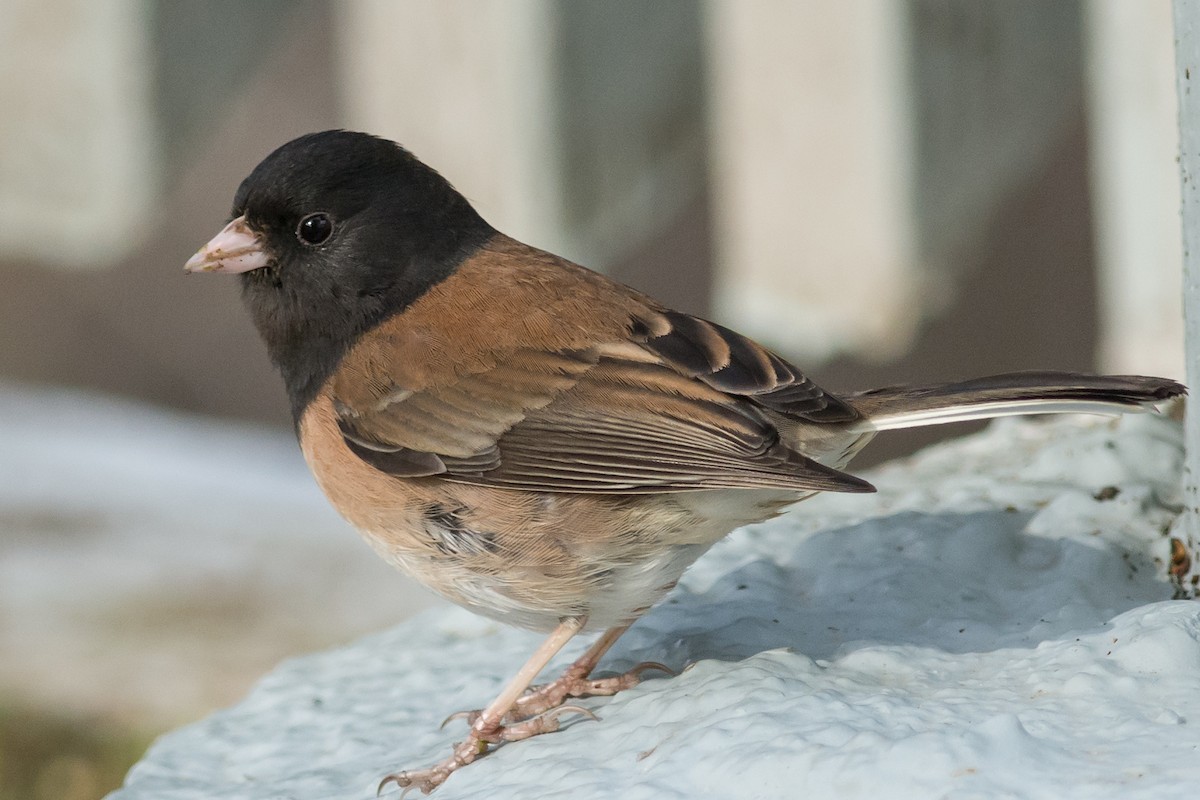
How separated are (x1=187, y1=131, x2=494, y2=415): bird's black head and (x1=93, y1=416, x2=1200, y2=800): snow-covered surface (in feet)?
1.63

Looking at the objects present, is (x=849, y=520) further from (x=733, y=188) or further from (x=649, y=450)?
(x=733, y=188)

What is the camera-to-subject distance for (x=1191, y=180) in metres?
1.84

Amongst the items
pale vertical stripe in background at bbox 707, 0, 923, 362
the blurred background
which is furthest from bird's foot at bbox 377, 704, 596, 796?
pale vertical stripe in background at bbox 707, 0, 923, 362

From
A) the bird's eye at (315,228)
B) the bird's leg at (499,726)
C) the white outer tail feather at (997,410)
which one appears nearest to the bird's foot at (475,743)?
the bird's leg at (499,726)

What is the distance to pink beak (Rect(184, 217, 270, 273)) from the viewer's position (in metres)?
2.35

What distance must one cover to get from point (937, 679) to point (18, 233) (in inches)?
115

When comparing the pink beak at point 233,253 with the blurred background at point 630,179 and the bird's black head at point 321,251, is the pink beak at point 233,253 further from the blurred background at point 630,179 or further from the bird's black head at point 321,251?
the blurred background at point 630,179

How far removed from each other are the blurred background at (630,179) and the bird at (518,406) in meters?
0.84

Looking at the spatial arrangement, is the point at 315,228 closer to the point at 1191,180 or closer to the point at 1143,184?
the point at 1191,180

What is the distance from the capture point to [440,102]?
349 cm

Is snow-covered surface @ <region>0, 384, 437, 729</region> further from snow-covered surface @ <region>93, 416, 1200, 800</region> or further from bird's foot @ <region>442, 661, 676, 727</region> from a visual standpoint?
bird's foot @ <region>442, 661, 676, 727</region>

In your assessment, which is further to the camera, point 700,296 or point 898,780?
point 700,296

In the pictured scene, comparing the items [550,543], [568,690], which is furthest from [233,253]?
[568,690]

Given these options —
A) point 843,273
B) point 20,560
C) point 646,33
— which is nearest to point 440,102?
point 646,33
